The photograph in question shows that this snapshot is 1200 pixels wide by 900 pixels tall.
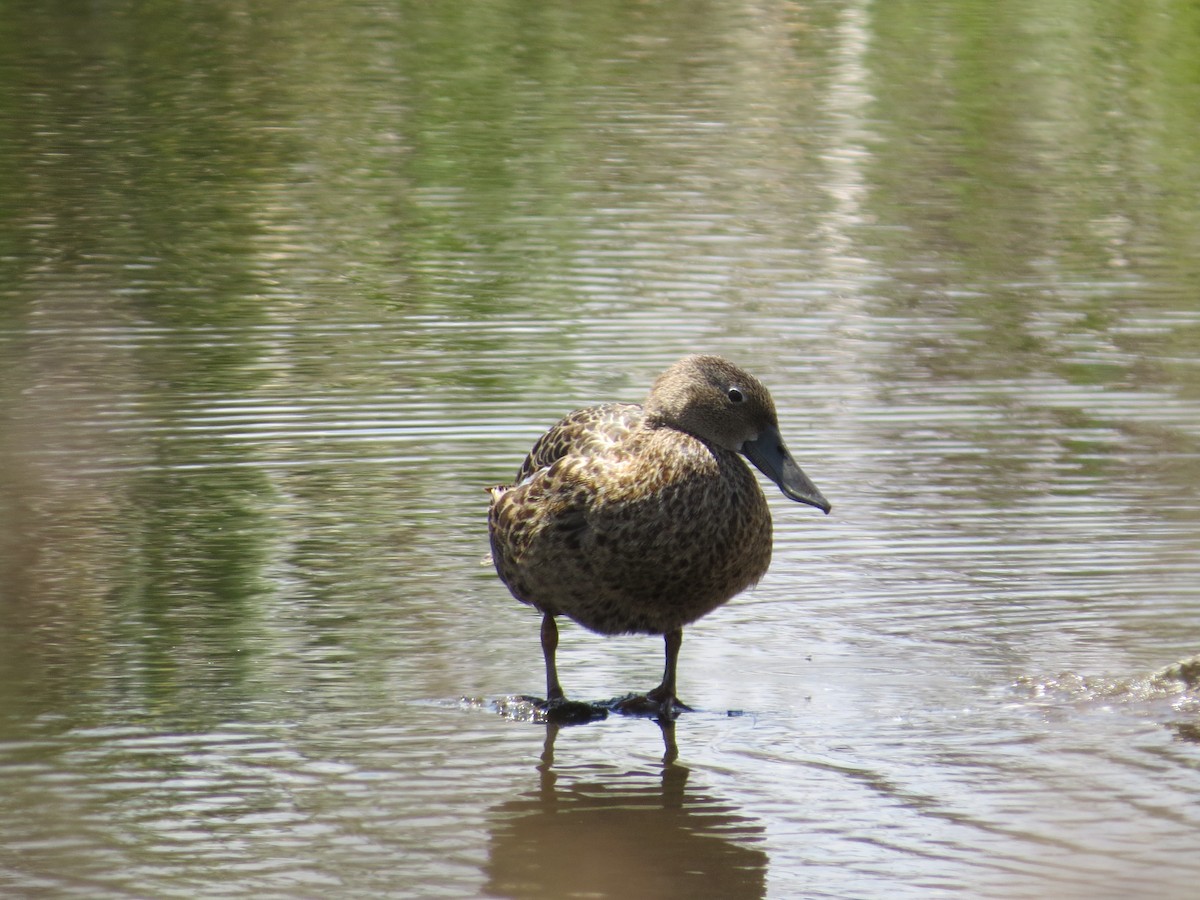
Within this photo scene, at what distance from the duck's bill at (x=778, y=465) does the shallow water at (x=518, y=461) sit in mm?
553

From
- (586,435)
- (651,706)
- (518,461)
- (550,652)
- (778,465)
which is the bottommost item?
(518,461)

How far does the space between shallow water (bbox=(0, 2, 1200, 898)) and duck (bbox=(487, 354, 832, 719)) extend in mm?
327

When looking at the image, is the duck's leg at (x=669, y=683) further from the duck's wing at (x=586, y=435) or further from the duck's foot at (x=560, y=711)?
the duck's wing at (x=586, y=435)

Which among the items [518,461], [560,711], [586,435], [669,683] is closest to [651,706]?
[669,683]

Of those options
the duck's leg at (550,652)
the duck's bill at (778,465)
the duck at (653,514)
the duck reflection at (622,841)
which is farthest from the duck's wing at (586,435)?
the duck reflection at (622,841)

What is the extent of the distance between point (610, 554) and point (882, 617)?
51.1 inches

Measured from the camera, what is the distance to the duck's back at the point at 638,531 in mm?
5883

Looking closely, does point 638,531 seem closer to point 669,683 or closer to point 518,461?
point 669,683

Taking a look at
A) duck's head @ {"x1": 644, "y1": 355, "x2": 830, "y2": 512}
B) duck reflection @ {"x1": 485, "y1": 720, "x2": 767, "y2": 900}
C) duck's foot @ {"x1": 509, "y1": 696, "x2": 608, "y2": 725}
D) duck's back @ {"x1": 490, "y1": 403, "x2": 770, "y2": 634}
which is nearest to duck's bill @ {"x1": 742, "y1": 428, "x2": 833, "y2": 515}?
duck's head @ {"x1": 644, "y1": 355, "x2": 830, "y2": 512}

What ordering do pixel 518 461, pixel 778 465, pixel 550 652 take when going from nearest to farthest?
pixel 550 652 → pixel 778 465 → pixel 518 461

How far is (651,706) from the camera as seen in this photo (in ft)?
20.0

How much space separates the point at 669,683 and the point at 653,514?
0.55 metres

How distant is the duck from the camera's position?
589 cm

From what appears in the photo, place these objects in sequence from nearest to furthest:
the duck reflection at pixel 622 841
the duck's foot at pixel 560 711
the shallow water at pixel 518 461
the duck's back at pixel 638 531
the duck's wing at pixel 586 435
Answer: the duck reflection at pixel 622 841 < the shallow water at pixel 518 461 < the duck's back at pixel 638 531 < the duck's foot at pixel 560 711 < the duck's wing at pixel 586 435
